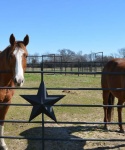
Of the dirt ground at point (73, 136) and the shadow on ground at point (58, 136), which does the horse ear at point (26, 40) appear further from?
the shadow on ground at point (58, 136)

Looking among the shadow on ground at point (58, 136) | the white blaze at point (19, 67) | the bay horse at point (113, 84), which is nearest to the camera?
the white blaze at point (19, 67)

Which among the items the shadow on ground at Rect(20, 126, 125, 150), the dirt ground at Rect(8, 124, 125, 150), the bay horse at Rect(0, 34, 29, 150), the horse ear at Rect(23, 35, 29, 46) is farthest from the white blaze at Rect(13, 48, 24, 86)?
the shadow on ground at Rect(20, 126, 125, 150)

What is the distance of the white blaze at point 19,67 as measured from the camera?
11.1 ft

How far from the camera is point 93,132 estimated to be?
5719mm

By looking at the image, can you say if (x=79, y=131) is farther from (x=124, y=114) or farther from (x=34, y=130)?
(x=124, y=114)

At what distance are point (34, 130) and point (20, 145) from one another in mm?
955

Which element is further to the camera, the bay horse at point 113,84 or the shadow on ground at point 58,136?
the bay horse at point 113,84

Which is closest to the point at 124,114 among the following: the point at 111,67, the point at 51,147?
the point at 111,67

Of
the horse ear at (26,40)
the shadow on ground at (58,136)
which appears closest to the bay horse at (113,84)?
the shadow on ground at (58,136)

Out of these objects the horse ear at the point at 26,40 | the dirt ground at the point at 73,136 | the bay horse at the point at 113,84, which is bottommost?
the dirt ground at the point at 73,136

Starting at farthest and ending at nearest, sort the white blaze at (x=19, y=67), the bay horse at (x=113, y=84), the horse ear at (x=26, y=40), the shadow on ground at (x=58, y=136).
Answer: the bay horse at (x=113, y=84)
the shadow on ground at (x=58, y=136)
the horse ear at (x=26, y=40)
the white blaze at (x=19, y=67)

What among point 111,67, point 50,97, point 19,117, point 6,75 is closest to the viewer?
point 50,97

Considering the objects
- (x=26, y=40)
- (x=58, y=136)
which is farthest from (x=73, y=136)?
(x=26, y=40)

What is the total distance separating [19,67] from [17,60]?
146 millimetres
